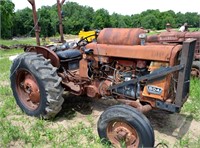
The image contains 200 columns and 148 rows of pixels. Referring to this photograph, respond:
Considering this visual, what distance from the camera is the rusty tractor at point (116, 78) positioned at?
11.2ft

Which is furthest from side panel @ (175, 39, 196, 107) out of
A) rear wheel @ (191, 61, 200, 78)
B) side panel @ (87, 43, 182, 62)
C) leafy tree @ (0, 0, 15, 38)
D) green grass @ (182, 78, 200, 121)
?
leafy tree @ (0, 0, 15, 38)

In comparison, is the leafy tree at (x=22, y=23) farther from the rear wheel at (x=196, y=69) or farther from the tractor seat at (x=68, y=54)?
the tractor seat at (x=68, y=54)

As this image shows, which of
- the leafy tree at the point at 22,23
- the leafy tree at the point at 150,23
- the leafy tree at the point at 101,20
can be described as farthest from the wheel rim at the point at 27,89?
the leafy tree at the point at 101,20

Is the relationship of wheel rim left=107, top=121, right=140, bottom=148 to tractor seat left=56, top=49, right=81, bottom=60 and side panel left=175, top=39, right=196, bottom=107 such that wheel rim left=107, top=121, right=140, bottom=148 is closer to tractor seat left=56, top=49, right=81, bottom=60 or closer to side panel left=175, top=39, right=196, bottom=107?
side panel left=175, top=39, right=196, bottom=107

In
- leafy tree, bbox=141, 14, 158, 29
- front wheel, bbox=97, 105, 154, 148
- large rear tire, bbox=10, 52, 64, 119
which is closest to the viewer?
front wheel, bbox=97, 105, 154, 148

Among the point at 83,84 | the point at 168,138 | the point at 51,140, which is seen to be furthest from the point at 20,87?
the point at 168,138

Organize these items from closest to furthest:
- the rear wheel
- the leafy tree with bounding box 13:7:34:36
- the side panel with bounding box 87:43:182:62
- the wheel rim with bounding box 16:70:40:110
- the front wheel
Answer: the front wheel < the side panel with bounding box 87:43:182:62 < the wheel rim with bounding box 16:70:40:110 < the rear wheel < the leafy tree with bounding box 13:7:34:36

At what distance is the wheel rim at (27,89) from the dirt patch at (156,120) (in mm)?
519

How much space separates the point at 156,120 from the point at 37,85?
209cm

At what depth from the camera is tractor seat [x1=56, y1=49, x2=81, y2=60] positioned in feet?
15.5

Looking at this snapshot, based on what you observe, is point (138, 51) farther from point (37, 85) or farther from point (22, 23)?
point (22, 23)

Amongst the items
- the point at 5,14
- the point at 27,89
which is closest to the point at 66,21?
the point at 5,14

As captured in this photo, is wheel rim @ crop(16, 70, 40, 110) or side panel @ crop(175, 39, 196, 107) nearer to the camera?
side panel @ crop(175, 39, 196, 107)

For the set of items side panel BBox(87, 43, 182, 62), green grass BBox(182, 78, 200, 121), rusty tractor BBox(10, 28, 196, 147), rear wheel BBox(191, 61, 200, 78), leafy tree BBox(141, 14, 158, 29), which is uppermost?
side panel BBox(87, 43, 182, 62)
